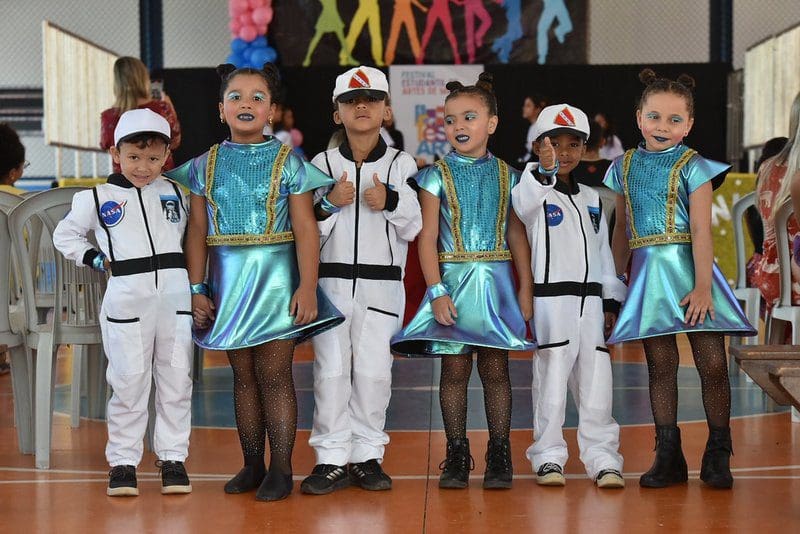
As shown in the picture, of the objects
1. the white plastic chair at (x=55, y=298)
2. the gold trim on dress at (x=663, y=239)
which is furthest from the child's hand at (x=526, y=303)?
the white plastic chair at (x=55, y=298)

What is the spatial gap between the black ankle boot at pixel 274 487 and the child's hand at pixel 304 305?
479 millimetres

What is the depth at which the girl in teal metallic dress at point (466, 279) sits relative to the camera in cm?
369

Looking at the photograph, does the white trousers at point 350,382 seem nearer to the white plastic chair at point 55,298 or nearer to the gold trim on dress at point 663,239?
the gold trim on dress at point 663,239

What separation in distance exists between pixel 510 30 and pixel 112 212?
8.42m

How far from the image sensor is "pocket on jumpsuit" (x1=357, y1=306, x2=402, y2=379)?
370 cm

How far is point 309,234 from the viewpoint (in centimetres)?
362

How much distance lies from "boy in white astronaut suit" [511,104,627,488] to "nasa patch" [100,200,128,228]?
1.25m

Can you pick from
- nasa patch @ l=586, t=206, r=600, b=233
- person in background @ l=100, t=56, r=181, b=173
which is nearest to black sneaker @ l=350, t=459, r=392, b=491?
nasa patch @ l=586, t=206, r=600, b=233

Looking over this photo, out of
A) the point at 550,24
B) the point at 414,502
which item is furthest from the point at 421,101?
the point at 414,502

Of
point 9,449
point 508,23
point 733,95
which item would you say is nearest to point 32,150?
point 508,23

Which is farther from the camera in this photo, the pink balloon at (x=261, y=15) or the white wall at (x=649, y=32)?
the white wall at (x=649, y=32)

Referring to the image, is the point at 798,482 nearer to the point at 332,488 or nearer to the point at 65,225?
the point at 332,488

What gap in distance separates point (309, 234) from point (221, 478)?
923 millimetres

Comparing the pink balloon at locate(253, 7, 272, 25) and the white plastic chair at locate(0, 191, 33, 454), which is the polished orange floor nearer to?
the white plastic chair at locate(0, 191, 33, 454)
